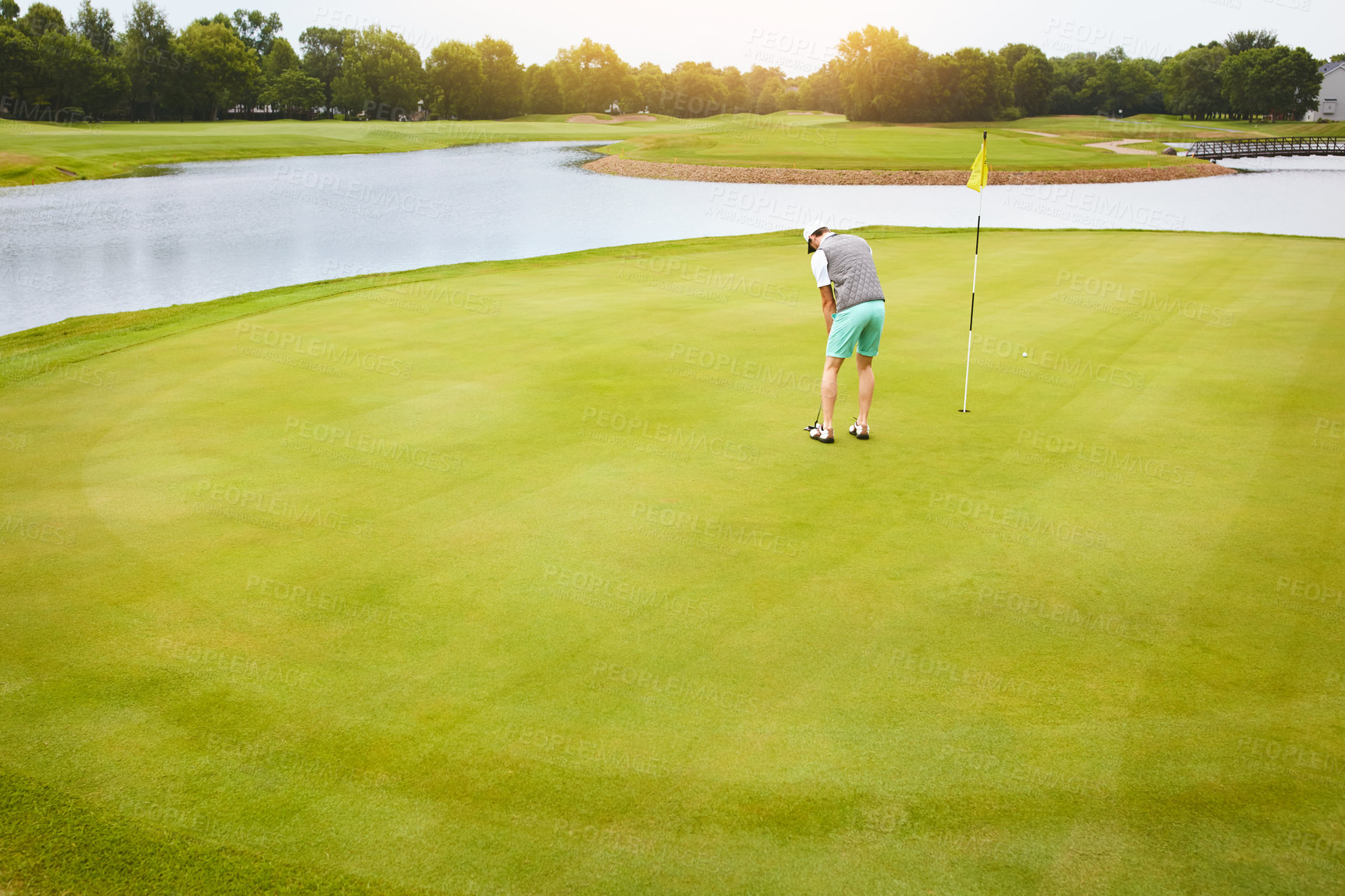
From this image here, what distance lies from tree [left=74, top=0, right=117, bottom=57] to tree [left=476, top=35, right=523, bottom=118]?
43348 millimetres

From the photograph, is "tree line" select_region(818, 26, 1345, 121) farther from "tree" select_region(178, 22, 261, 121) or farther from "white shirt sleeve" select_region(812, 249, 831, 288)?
"white shirt sleeve" select_region(812, 249, 831, 288)

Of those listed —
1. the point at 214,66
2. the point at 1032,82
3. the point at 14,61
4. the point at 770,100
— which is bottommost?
the point at 14,61

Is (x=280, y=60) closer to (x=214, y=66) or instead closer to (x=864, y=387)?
(x=214, y=66)

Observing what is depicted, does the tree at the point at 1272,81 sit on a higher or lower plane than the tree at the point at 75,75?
higher

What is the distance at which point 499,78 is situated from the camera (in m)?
126

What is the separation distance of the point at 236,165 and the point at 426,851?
63.5m

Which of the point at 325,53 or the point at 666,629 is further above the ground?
the point at 325,53

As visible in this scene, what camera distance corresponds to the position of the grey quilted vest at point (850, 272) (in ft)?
25.8

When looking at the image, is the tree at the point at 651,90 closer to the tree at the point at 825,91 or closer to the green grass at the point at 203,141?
the tree at the point at 825,91

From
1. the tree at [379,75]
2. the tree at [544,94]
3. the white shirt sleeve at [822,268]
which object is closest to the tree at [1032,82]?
the tree at [544,94]

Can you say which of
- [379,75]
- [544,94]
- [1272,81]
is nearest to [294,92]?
[379,75]

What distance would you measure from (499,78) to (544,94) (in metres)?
8.49

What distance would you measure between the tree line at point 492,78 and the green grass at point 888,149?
18799 mm

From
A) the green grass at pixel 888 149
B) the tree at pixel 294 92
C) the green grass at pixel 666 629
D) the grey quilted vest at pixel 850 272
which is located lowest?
the green grass at pixel 666 629
